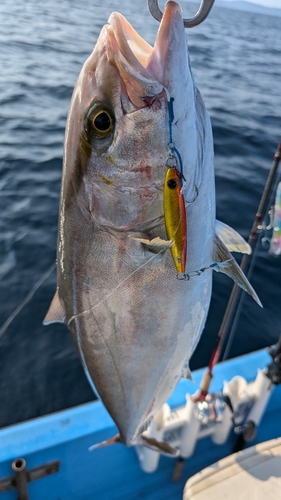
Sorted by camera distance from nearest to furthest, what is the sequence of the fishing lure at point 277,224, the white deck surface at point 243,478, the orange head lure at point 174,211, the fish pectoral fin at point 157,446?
the orange head lure at point 174,211, the fish pectoral fin at point 157,446, the white deck surface at point 243,478, the fishing lure at point 277,224

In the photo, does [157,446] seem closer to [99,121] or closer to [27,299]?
[99,121]

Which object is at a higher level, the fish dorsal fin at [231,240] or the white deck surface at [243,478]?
the fish dorsal fin at [231,240]

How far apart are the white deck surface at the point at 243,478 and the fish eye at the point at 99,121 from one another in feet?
6.05

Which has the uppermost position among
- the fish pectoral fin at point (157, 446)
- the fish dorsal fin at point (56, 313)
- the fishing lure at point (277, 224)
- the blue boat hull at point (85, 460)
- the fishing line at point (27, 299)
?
the fish dorsal fin at point (56, 313)

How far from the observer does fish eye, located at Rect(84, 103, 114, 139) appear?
106 centimetres

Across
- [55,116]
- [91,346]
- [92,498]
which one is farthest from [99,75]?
[55,116]

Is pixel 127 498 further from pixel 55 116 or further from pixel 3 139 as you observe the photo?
pixel 55 116

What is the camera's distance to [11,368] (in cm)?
377

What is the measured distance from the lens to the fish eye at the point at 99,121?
41.9 inches

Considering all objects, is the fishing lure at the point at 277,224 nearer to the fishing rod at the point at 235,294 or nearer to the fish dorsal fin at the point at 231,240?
the fishing rod at the point at 235,294

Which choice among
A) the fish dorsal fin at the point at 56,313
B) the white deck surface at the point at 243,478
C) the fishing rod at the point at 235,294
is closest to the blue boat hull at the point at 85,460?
the fishing rod at the point at 235,294

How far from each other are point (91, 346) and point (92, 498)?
5.44ft

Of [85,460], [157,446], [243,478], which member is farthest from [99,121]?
[85,460]

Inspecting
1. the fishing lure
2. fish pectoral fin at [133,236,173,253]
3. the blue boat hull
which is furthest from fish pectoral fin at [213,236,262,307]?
the fishing lure
